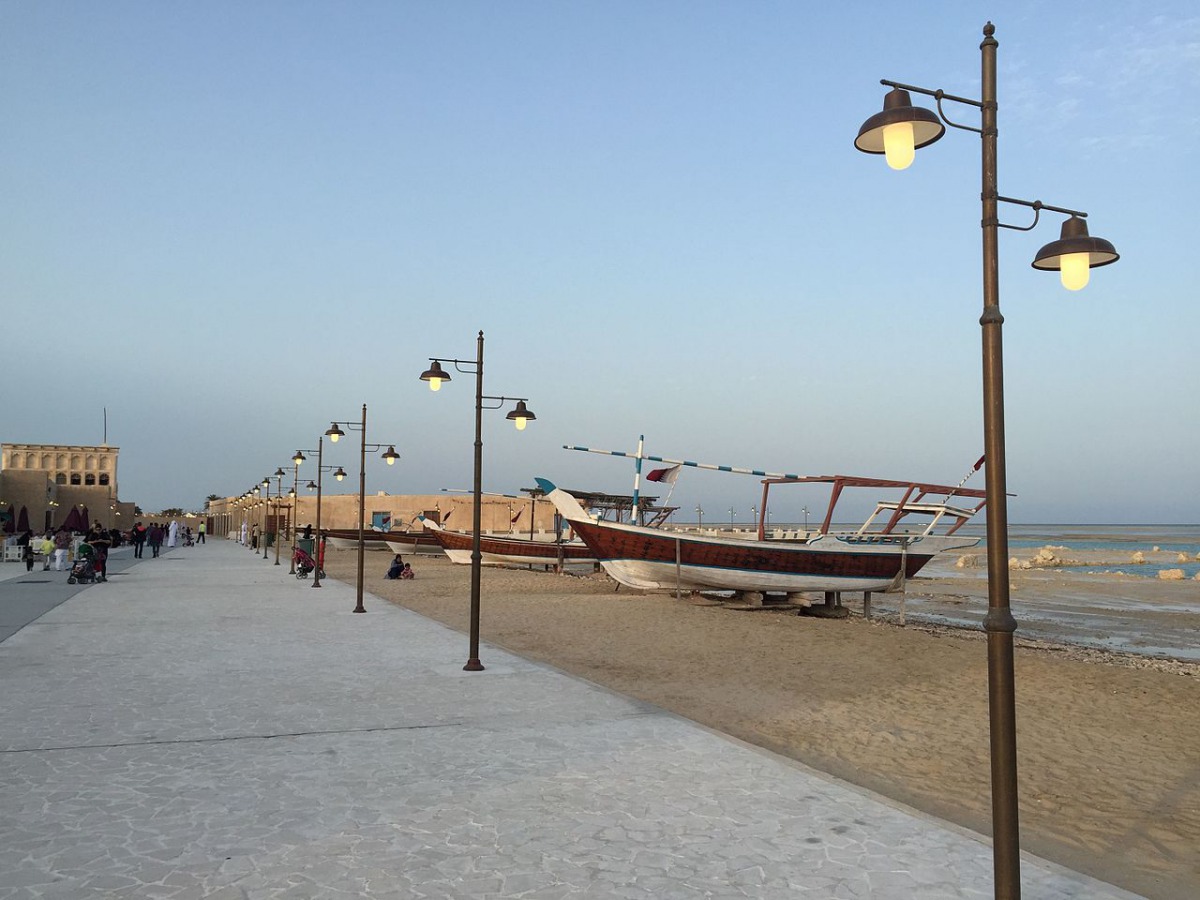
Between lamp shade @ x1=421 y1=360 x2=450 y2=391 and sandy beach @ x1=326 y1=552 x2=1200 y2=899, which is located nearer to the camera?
sandy beach @ x1=326 y1=552 x2=1200 y2=899

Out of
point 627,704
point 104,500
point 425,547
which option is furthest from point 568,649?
point 104,500

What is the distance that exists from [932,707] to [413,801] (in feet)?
23.1

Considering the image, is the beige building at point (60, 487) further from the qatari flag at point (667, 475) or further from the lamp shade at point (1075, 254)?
the lamp shade at point (1075, 254)

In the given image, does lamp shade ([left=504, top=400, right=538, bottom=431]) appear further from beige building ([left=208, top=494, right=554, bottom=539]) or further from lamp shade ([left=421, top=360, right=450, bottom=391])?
beige building ([left=208, top=494, right=554, bottom=539])

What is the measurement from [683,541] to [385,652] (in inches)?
513

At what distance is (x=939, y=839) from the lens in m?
5.24

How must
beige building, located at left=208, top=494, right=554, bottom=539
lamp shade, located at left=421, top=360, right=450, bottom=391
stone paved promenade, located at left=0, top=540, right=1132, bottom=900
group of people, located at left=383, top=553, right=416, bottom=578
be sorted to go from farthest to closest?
1. beige building, located at left=208, top=494, right=554, bottom=539
2. group of people, located at left=383, top=553, right=416, bottom=578
3. lamp shade, located at left=421, top=360, right=450, bottom=391
4. stone paved promenade, located at left=0, top=540, right=1132, bottom=900

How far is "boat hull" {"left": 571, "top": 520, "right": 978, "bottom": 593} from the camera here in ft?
79.5

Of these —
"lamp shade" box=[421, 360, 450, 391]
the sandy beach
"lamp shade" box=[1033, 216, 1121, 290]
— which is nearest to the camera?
"lamp shade" box=[1033, 216, 1121, 290]

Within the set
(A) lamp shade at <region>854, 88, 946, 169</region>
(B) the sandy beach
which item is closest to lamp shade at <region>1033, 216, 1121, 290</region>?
(A) lamp shade at <region>854, 88, 946, 169</region>

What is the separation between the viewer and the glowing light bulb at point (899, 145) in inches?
169

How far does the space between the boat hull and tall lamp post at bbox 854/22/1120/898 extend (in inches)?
777

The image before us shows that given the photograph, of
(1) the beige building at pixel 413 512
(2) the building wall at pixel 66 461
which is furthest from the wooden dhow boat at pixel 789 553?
(2) the building wall at pixel 66 461

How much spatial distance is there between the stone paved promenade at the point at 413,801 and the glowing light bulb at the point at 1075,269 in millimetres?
3167
